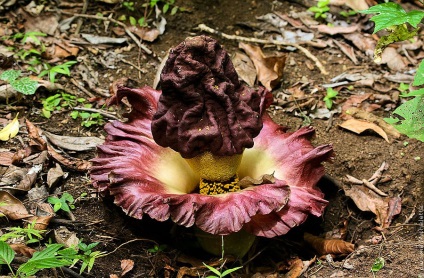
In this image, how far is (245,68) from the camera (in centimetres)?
484

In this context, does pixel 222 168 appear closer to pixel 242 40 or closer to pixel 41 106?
pixel 41 106

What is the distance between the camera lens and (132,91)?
11.8ft

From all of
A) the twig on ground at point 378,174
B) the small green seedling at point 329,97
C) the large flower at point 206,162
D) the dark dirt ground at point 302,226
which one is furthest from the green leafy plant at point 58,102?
the twig on ground at point 378,174

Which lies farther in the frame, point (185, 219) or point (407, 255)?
point (407, 255)

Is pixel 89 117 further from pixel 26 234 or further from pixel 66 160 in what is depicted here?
pixel 26 234

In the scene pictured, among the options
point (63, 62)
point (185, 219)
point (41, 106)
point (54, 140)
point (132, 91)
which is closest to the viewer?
point (185, 219)

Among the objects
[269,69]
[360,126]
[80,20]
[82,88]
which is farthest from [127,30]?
[360,126]

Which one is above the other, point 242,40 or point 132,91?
point 132,91

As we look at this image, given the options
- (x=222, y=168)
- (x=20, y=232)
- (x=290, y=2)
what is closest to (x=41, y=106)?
(x=20, y=232)

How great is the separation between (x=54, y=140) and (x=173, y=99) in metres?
1.25

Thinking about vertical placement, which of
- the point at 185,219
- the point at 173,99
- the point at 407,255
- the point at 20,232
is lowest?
the point at 407,255

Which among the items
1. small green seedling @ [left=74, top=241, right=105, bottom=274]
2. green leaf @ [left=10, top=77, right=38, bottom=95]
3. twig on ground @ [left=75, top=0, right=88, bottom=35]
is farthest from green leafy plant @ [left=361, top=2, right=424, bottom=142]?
twig on ground @ [left=75, top=0, right=88, bottom=35]

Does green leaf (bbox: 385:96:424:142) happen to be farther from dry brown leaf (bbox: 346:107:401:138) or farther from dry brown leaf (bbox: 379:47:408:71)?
dry brown leaf (bbox: 379:47:408:71)

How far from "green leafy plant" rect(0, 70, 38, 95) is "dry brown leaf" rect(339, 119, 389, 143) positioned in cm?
226
